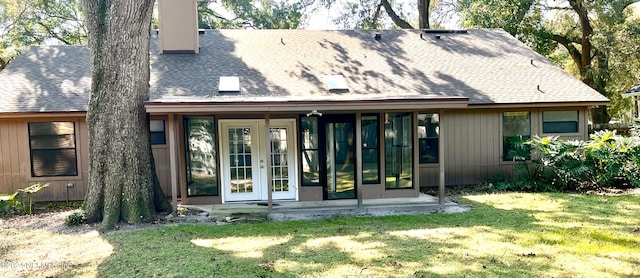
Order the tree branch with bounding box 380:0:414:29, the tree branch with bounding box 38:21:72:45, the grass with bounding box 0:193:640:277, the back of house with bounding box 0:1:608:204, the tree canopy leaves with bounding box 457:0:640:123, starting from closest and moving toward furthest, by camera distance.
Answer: the grass with bounding box 0:193:640:277
the back of house with bounding box 0:1:608:204
the tree canopy leaves with bounding box 457:0:640:123
the tree branch with bounding box 38:21:72:45
the tree branch with bounding box 380:0:414:29

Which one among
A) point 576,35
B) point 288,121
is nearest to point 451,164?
point 288,121

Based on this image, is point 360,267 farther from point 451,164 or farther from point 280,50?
point 280,50

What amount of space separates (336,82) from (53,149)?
670 cm

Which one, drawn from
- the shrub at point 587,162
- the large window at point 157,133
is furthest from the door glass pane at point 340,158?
the shrub at point 587,162

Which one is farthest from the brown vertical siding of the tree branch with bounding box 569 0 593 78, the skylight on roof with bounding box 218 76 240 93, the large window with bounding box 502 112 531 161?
the tree branch with bounding box 569 0 593 78

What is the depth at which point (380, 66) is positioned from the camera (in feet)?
38.2

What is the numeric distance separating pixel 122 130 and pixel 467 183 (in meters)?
8.21

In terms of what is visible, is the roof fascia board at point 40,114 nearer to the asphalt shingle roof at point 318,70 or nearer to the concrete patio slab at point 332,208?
the asphalt shingle roof at point 318,70

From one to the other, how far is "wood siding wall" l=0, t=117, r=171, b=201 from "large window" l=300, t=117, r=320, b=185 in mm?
5010

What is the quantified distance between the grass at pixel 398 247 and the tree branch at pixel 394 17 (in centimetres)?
1450

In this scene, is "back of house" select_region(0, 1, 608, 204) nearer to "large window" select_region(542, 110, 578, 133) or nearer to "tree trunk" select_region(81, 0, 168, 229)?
"large window" select_region(542, 110, 578, 133)

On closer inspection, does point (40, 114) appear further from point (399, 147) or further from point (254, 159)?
point (399, 147)

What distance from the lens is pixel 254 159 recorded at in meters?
9.02

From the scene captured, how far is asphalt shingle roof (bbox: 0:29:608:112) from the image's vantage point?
9.86 metres
